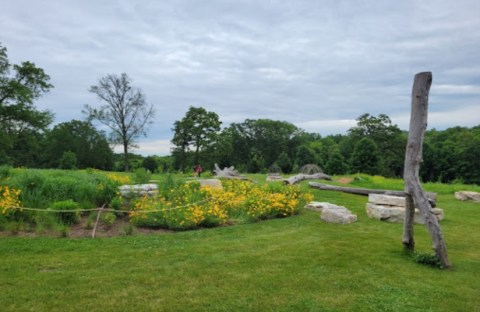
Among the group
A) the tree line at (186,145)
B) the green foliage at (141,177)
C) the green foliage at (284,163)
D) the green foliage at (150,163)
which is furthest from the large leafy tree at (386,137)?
the green foliage at (141,177)

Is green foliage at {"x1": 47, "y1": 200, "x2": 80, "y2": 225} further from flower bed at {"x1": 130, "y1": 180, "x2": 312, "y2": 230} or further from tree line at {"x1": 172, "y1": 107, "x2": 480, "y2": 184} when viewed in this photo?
tree line at {"x1": 172, "y1": 107, "x2": 480, "y2": 184}

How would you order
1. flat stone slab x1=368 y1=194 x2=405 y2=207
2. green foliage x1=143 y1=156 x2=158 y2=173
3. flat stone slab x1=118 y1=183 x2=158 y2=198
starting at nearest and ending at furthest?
flat stone slab x1=118 y1=183 x2=158 y2=198
flat stone slab x1=368 y1=194 x2=405 y2=207
green foliage x1=143 y1=156 x2=158 y2=173

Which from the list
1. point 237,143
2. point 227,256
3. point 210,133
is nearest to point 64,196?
point 227,256

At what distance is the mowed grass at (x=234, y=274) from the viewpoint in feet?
11.7

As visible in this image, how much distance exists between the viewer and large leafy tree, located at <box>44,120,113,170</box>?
44.7 meters

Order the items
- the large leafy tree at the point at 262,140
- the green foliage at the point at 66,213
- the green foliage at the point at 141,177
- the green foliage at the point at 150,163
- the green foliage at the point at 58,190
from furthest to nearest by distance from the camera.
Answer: the large leafy tree at the point at 262,140
the green foliage at the point at 150,163
the green foliage at the point at 141,177
the green foliage at the point at 58,190
the green foliage at the point at 66,213

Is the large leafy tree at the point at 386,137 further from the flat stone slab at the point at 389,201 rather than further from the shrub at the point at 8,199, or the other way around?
the shrub at the point at 8,199

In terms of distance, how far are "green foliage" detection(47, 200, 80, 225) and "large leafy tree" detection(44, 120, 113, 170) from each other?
133ft

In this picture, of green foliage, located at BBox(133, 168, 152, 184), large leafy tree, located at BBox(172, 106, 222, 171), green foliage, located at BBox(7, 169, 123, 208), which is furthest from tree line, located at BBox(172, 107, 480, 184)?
green foliage, located at BBox(7, 169, 123, 208)

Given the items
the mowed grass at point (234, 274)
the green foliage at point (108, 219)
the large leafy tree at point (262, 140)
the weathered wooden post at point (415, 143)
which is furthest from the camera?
the large leafy tree at point (262, 140)

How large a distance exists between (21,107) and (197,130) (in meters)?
18.7

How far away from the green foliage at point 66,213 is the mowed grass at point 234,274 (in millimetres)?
1034

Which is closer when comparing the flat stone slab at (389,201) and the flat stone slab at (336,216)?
the flat stone slab at (336,216)

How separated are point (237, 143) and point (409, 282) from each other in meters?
55.4
